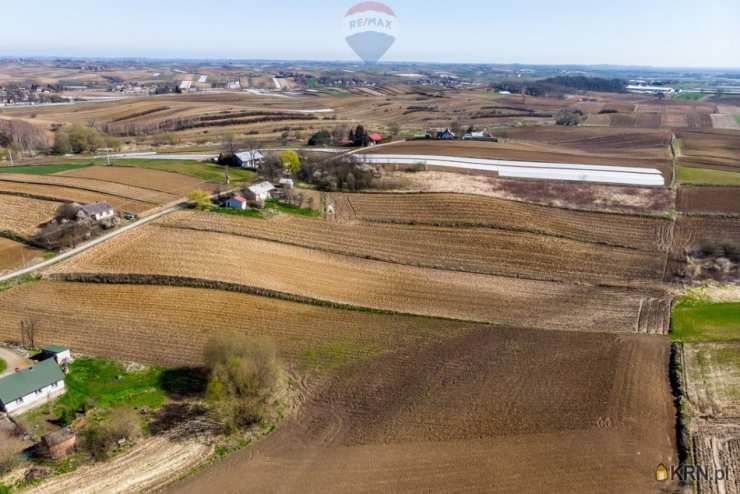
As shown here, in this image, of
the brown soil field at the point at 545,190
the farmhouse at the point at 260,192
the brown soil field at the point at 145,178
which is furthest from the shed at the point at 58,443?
the brown soil field at the point at 545,190

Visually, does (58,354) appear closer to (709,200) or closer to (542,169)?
(542,169)

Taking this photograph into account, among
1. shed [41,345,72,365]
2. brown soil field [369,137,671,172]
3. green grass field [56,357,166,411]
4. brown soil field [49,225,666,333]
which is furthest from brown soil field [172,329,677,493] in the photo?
brown soil field [369,137,671,172]

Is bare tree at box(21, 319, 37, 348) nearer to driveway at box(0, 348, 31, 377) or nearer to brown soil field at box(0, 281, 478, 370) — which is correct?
brown soil field at box(0, 281, 478, 370)

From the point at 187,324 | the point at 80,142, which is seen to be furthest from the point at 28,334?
the point at 80,142

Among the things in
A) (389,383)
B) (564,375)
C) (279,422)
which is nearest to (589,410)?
(564,375)

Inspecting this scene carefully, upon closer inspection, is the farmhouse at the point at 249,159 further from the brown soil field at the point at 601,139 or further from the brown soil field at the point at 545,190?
the brown soil field at the point at 601,139

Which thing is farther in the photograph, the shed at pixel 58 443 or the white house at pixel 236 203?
the white house at pixel 236 203
